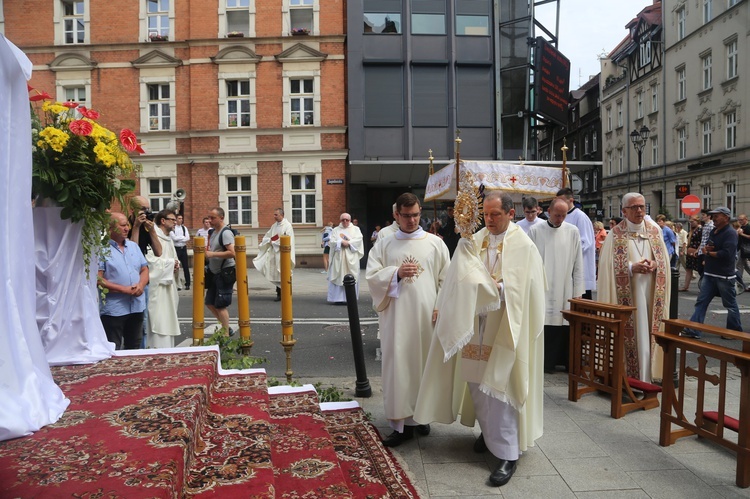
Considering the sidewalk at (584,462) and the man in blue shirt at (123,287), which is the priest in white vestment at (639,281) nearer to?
the sidewalk at (584,462)

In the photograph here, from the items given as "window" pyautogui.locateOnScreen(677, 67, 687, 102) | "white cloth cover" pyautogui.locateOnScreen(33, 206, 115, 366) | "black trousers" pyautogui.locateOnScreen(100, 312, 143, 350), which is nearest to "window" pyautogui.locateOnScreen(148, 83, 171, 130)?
"black trousers" pyautogui.locateOnScreen(100, 312, 143, 350)

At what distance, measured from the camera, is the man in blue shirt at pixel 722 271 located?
335 inches

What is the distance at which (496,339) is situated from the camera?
3.98 meters

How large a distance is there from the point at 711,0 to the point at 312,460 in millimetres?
36813

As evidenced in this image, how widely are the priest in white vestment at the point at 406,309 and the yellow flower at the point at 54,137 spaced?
2.46 metres

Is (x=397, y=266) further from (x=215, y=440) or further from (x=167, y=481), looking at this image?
(x=167, y=481)

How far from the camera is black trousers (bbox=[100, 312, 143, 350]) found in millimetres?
5418

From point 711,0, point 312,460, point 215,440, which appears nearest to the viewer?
point 215,440

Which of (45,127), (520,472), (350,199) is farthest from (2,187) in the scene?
(350,199)

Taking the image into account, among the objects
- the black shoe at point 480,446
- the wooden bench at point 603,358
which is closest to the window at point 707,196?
the wooden bench at point 603,358

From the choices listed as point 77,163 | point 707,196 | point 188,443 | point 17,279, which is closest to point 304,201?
point 77,163

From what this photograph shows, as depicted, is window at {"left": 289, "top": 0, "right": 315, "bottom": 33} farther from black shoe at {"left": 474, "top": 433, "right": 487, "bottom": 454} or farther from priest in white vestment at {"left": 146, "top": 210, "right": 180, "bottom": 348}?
black shoe at {"left": 474, "top": 433, "right": 487, "bottom": 454}

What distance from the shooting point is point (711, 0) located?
31.4 metres

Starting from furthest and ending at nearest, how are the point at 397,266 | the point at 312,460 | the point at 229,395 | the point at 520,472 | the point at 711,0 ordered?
the point at 711,0
the point at 397,266
the point at 229,395
the point at 520,472
the point at 312,460
